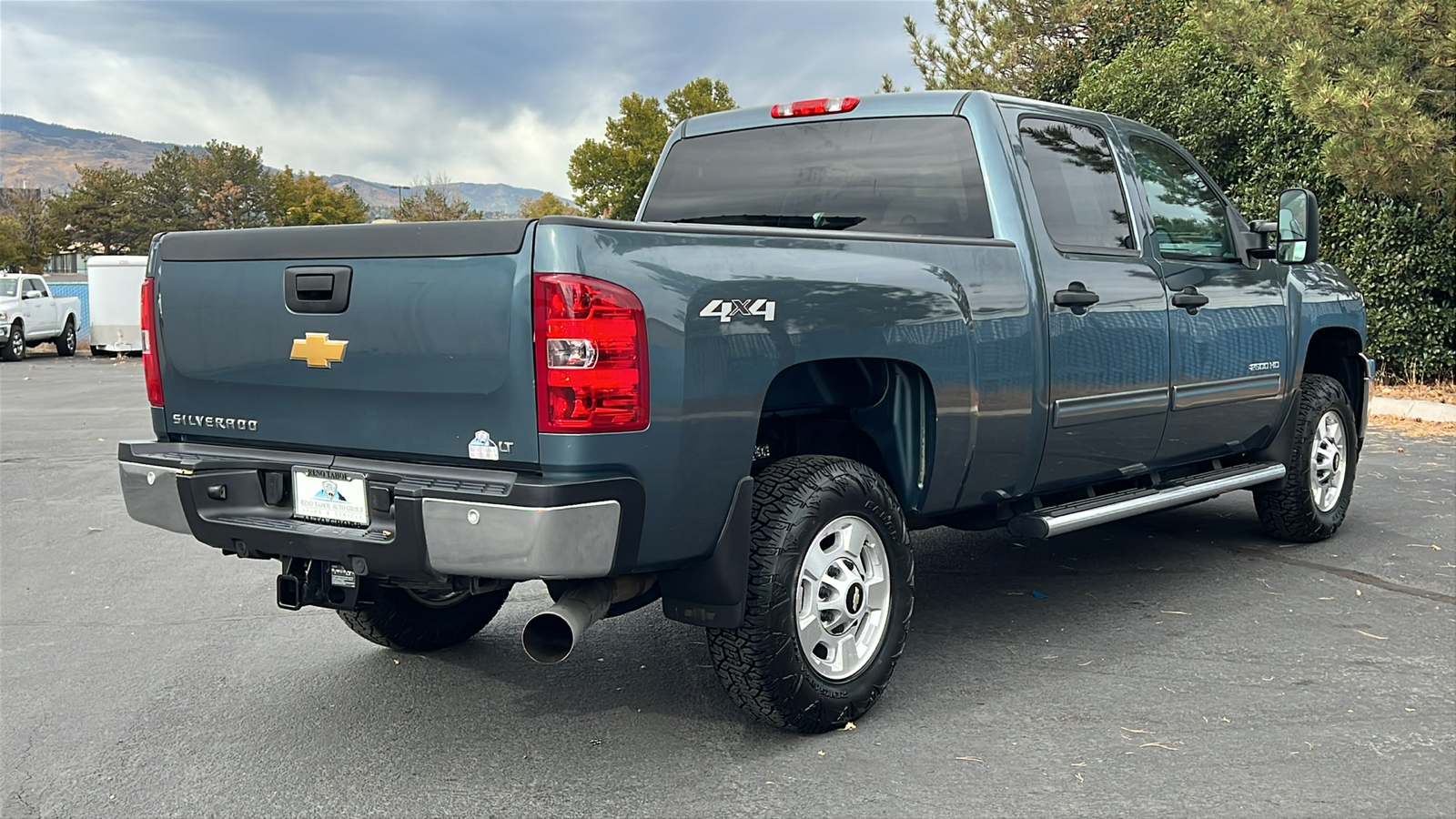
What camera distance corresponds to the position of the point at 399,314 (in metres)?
3.57

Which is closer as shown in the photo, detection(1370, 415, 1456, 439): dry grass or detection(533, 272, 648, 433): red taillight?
detection(533, 272, 648, 433): red taillight

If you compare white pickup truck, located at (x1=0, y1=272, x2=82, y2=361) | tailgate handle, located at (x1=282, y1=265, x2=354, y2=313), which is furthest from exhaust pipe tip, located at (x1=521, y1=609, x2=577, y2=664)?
white pickup truck, located at (x1=0, y1=272, x2=82, y2=361)

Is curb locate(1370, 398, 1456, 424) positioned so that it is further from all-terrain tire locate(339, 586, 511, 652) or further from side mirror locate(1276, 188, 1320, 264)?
all-terrain tire locate(339, 586, 511, 652)

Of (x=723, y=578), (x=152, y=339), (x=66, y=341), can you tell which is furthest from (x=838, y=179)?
(x=66, y=341)

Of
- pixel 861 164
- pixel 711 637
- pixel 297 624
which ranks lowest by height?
pixel 297 624

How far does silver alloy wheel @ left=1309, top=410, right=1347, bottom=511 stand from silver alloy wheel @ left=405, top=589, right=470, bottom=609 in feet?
15.0

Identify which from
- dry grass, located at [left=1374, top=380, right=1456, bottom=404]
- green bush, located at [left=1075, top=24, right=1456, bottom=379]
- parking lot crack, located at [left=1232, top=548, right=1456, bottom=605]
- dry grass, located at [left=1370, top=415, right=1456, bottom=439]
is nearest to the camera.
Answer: parking lot crack, located at [left=1232, top=548, right=1456, bottom=605]

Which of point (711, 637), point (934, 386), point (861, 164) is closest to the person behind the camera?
point (711, 637)

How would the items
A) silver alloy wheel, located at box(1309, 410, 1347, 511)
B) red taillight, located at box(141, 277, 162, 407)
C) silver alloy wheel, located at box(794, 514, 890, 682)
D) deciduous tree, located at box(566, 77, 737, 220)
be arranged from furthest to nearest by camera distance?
1. deciduous tree, located at box(566, 77, 737, 220)
2. silver alloy wheel, located at box(1309, 410, 1347, 511)
3. red taillight, located at box(141, 277, 162, 407)
4. silver alloy wheel, located at box(794, 514, 890, 682)

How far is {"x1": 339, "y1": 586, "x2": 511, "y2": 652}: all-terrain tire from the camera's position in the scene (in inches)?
187

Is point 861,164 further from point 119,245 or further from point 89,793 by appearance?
point 119,245

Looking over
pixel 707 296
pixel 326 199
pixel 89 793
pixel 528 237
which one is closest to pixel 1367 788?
pixel 707 296

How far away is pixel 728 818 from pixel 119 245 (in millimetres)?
74199

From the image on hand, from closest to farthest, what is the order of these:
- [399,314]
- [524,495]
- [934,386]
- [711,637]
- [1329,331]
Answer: [524,495] → [399,314] → [711,637] → [934,386] → [1329,331]
